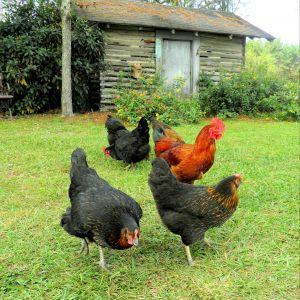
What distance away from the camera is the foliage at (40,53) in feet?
39.1

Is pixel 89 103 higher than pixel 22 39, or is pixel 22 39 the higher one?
pixel 22 39

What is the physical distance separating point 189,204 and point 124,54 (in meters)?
11.7

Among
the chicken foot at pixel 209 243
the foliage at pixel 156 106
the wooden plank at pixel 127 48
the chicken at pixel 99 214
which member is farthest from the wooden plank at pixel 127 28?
the chicken foot at pixel 209 243

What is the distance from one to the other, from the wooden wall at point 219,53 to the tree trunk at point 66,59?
6283mm

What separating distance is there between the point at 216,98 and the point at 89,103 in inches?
207

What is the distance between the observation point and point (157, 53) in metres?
14.6

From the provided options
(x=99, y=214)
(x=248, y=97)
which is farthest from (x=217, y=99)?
(x=99, y=214)

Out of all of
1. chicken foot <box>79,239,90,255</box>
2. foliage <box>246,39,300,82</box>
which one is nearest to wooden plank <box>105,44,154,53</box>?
chicken foot <box>79,239,90,255</box>

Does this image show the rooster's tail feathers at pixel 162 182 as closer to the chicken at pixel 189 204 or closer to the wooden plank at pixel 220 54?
the chicken at pixel 189 204

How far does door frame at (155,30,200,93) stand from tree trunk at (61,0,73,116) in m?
4.19

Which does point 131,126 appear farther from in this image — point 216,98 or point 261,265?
point 261,265

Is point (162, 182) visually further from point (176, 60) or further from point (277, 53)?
point (277, 53)

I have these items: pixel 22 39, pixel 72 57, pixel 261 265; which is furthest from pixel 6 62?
pixel 261 265

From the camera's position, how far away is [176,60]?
15.2 m
